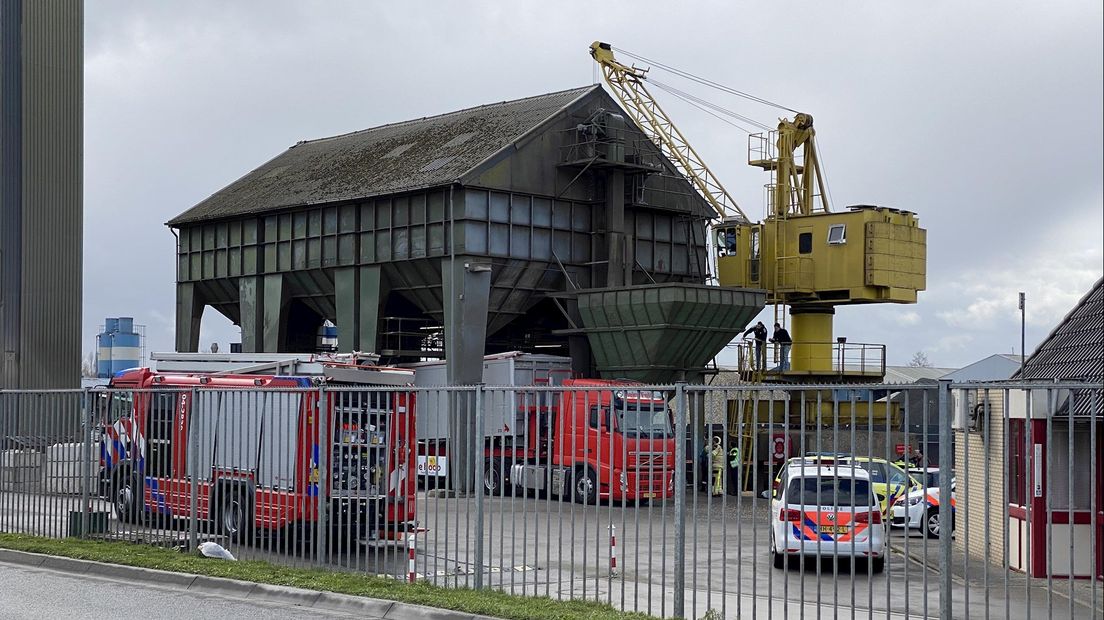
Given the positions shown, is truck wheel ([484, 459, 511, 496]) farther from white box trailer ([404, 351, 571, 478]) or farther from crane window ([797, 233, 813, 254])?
crane window ([797, 233, 813, 254])

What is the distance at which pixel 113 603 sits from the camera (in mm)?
13820

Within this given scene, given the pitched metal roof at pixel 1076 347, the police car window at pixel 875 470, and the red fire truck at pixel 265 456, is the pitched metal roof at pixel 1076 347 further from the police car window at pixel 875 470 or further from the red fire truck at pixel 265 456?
the red fire truck at pixel 265 456

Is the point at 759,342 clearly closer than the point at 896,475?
No

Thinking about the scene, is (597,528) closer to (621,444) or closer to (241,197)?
(621,444)

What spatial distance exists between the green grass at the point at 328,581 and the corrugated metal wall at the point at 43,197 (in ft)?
69.0

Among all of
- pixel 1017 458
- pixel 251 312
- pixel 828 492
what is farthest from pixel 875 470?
pixel 251 312

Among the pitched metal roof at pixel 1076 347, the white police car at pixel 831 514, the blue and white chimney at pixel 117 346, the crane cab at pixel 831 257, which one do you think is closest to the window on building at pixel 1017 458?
the pitched metal roof at pixel 1076 347

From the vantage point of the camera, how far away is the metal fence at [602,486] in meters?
10.6

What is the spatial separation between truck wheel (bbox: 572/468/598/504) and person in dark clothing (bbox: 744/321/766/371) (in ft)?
96.1

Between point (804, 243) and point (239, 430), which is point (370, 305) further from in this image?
point (239, 430)

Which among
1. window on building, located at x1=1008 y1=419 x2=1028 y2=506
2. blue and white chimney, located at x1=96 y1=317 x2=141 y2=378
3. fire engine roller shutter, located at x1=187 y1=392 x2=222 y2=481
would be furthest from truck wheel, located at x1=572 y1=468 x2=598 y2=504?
blue and white chimney, located at x1=96 y1=317 x2=141 y2=378

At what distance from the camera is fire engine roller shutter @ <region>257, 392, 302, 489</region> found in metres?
15.6

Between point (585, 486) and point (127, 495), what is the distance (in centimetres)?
876

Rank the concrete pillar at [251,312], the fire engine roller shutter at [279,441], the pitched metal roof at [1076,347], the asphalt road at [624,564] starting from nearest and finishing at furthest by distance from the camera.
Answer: the asphalt road at [624,564] → the pitched metal roof at [1076,347] → the fire engine roller shutter at [279,441] → the concrete pillar at [251,312]
